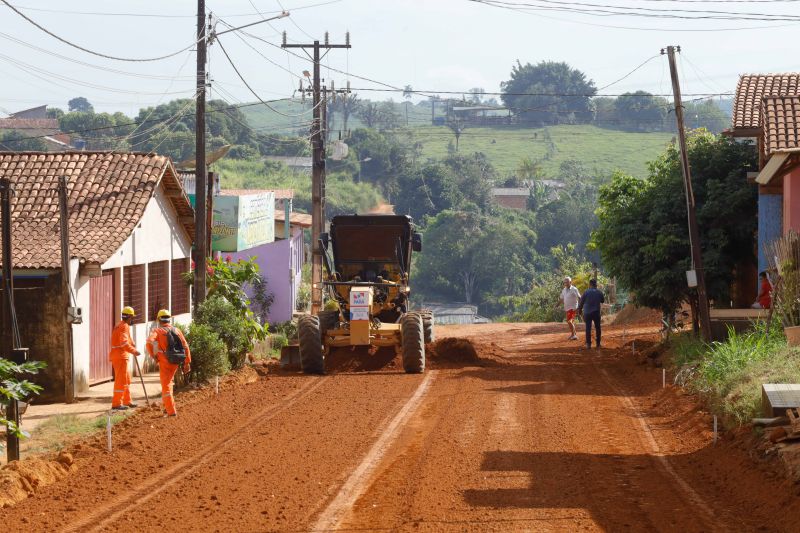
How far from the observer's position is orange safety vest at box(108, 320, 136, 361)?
59.8ft

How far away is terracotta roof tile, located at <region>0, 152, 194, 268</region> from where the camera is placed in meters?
21.0

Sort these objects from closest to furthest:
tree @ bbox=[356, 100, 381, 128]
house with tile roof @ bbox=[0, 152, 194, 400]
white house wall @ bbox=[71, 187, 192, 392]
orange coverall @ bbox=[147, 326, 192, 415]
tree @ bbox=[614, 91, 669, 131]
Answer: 1. orange coverall @ bbox=[147, 326, 192, 415]
2. house with tile roof @ bbox=[0, 152, 194, 400]
3. white house wall @ bbox=[71, 187, 192, 392]
4. tree @ bbox=[614, 91, 669, 131]
5. tree @ bbox=[356, 100, 381, 128]

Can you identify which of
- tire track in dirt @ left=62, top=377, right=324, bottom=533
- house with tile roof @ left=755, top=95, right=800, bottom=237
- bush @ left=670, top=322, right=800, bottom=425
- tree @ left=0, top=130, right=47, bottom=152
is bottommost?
tire track in dirt @ left=62, top=377, right=324, bottom=533

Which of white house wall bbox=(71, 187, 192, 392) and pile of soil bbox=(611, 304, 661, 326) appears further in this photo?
pile of soil bbox=(611, 304, 661, 326)

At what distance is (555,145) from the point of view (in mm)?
134250

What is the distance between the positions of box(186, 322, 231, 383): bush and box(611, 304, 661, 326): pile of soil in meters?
21.4

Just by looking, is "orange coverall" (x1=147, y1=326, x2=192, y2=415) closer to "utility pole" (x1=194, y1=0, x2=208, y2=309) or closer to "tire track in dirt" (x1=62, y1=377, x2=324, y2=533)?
"tire track in dirt" (x1=62, y1=377, x2=324, y2=533)

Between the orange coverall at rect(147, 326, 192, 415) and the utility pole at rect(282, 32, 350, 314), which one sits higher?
the utility pole at rect(282, 32, 350, 314)

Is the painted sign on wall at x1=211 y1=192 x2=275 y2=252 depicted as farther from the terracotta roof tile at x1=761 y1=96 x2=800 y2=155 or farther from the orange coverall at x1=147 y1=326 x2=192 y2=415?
the orange coverall at x1=147 y1=326 x2=192 y2=415

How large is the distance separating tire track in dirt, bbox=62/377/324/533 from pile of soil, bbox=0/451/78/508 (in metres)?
1.11

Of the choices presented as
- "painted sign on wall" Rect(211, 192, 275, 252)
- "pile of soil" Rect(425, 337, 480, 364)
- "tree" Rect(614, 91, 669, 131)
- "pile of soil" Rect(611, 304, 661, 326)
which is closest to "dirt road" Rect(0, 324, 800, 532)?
"pile of soil" Rect(425, 337, 480, 364)

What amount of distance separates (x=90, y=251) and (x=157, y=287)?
17.0 feet

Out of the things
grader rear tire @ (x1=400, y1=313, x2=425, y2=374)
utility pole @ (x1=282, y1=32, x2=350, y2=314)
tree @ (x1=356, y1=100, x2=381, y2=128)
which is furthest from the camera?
tree @ (x1=356, y1=100, x2=381, y2=128)

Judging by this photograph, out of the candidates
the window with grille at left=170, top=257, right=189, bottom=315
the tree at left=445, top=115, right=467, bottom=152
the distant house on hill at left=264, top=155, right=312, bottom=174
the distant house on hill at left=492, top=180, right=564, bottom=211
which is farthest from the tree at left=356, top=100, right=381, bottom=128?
the window with grille at left=170, top=257, right=189, bottom=315
